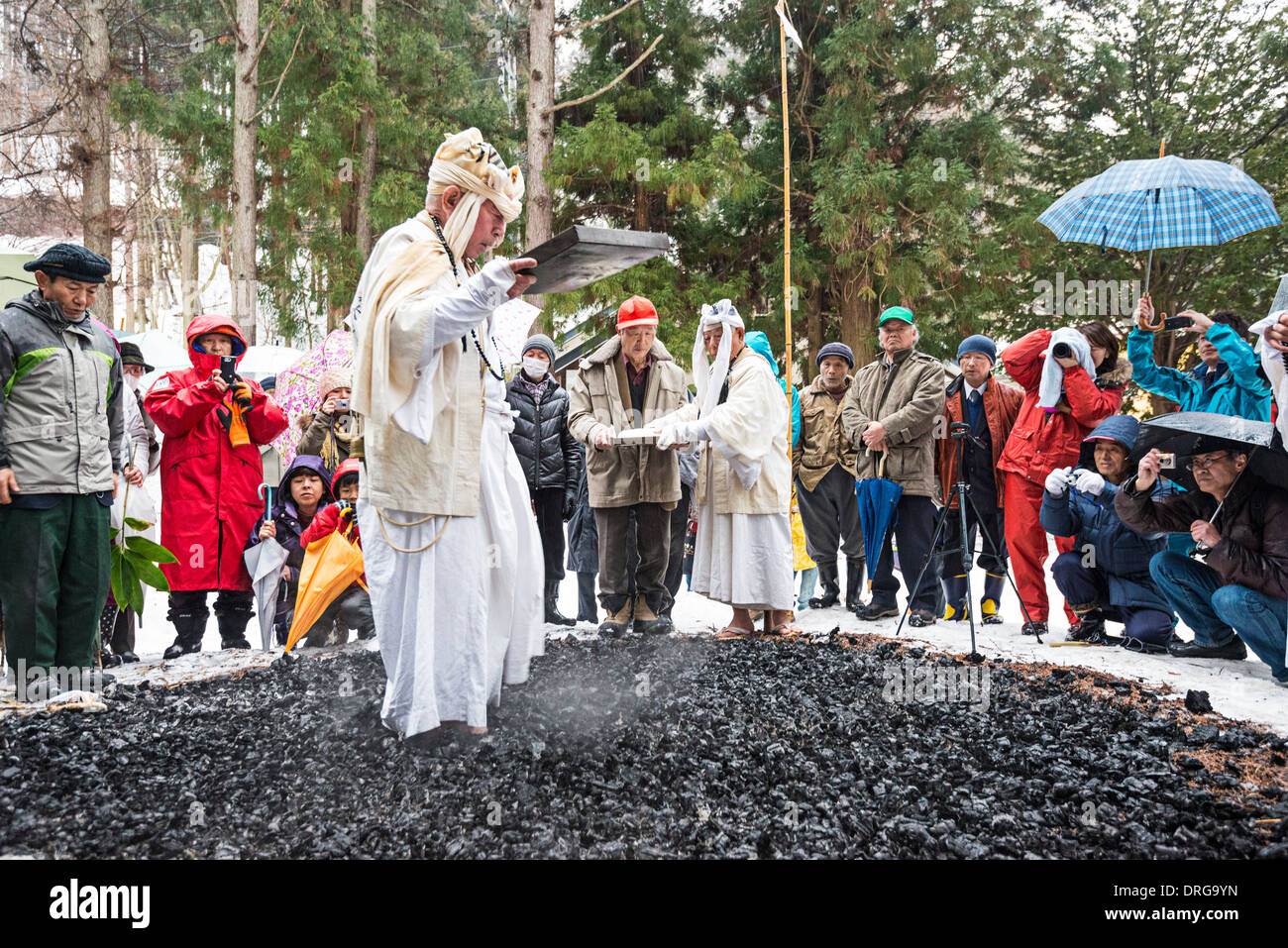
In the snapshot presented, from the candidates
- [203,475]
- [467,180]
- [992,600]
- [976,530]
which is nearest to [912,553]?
[976,530]

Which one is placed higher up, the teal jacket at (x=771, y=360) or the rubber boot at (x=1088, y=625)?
the teal jacket at (x=771, y=360)

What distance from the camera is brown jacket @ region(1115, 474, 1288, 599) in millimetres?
Result: 4715

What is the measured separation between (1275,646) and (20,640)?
626 centimetres

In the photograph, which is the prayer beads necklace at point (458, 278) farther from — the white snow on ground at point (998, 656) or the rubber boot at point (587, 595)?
the rubber boot at point (587, 595)

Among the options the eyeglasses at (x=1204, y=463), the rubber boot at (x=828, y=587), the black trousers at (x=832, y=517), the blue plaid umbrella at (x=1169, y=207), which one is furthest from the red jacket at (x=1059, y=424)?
the rubber boot at (x=828, y=587)

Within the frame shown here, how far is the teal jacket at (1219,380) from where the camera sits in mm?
5242

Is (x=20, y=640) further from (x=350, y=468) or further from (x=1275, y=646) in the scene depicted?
(x=1275, y=646)

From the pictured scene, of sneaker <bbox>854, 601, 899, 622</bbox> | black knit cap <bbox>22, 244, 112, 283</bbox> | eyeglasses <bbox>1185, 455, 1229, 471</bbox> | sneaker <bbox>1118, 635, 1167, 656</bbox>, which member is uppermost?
black knit cap <bbox>22, 244, 112, 283</bbox>

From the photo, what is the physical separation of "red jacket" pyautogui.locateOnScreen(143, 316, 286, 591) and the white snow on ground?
0.58 meters

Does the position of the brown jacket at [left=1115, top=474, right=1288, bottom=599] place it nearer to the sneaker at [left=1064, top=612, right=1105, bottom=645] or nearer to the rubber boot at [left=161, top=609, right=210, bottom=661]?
the sneaker at [left=1064, top=612, right=1105, bottom=645]

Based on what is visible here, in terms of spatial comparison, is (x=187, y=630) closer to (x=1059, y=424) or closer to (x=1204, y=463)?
(x=1059, y=424)

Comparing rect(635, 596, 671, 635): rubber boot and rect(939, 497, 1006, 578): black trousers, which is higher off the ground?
rect(939, 497, 1006, 578): black trousers

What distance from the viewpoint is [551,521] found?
677cm

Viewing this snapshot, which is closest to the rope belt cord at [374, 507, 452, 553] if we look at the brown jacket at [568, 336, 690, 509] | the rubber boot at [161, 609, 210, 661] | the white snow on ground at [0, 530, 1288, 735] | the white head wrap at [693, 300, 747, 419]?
the white snow on ground at [0, 530, 1288, 735]
